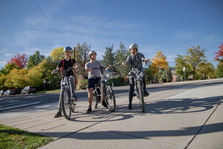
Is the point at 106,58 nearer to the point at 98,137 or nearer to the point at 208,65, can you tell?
the point at 208,65

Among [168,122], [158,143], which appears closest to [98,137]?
[158,143]

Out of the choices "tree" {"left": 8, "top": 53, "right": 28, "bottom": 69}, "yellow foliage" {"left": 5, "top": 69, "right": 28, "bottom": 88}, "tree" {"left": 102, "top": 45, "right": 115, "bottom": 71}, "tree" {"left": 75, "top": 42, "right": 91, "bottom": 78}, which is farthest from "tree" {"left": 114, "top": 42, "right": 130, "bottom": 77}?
"tree" {"left": 8, "top": 53, "right": 28, "bottom": 69}

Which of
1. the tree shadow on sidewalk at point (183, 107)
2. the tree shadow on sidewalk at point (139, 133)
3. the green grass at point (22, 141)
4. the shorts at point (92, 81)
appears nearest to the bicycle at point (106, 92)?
the shorts at point (92, 81)

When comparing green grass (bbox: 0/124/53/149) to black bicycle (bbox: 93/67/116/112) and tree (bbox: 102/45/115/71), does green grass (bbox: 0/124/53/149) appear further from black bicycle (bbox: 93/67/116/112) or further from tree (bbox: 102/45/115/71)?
tree (bbox: 102/45/115/71)

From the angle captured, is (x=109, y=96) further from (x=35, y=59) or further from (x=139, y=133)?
(x=35, y=59)

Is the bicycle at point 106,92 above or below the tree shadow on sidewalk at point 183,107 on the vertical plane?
above

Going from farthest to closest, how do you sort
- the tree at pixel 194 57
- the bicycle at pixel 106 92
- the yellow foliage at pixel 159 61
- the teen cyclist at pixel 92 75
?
1. the yellow foliage at pixel 159 61
2. the tree at pixel 194 57
3. the teen cyclist at pixel 92 75
4. the bicycle at pixel 106 92

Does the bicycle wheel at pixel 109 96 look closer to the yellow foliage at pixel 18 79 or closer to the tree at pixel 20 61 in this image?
the yellow foliage at pixel 18 79

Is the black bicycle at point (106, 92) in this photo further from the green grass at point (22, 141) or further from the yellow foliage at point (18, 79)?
the yellow foliage at point (18, 79)

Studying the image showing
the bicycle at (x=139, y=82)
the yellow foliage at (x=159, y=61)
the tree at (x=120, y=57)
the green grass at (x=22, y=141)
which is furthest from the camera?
the tree at (x=120, y=57)

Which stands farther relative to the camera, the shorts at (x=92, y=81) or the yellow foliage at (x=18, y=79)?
the yellow foliage at (x=18, y=79)

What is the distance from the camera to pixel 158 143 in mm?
1701

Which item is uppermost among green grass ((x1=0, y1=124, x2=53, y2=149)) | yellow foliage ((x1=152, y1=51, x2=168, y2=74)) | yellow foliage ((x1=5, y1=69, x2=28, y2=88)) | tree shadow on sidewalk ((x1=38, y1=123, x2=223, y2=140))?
yellow foliage ((x1=152, y1=51, x2=168, y2=74))

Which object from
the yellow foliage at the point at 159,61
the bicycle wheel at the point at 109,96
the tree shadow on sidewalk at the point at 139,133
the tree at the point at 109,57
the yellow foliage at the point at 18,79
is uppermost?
the tree at the point at 109,57
